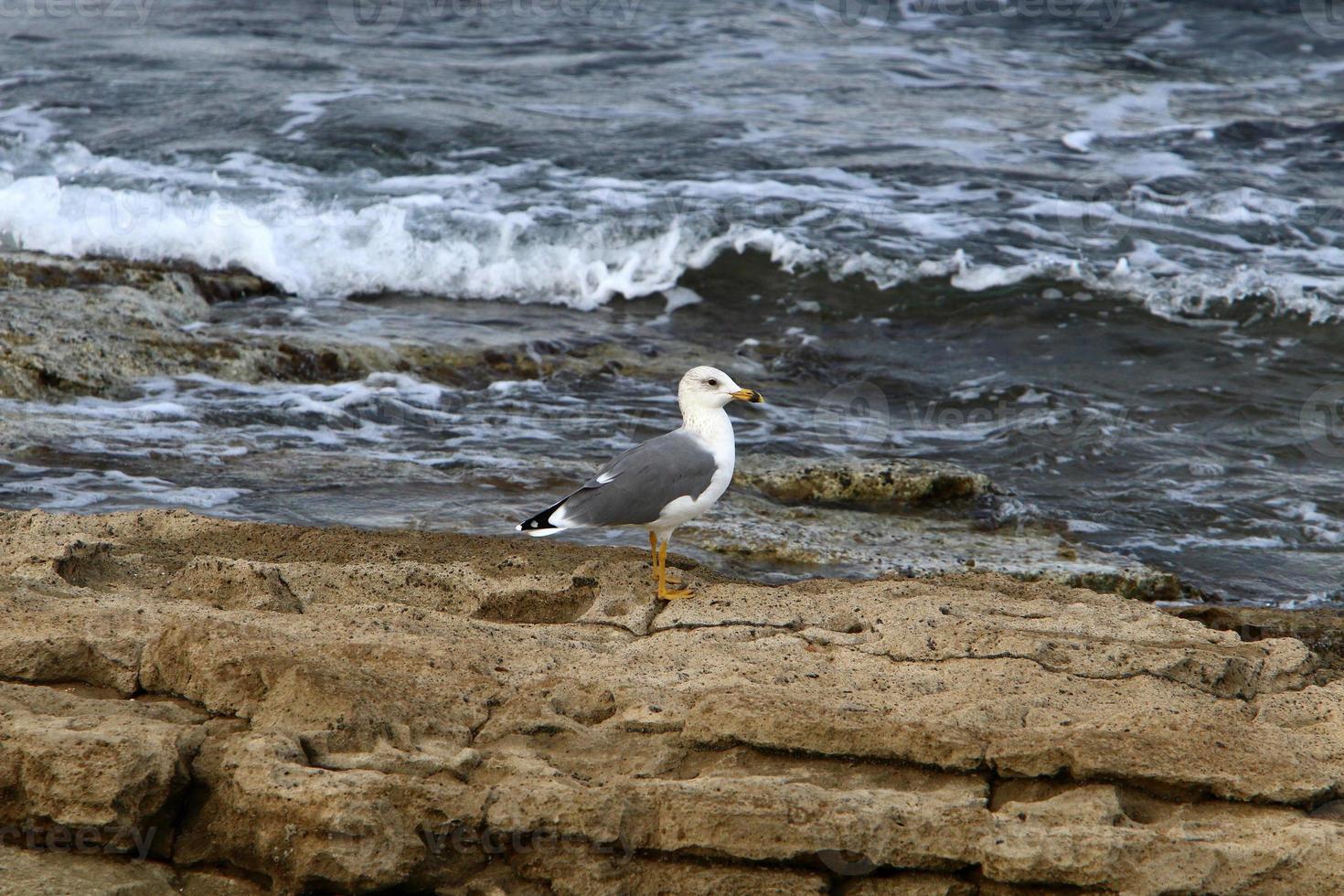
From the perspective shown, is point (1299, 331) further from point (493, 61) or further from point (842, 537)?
point (493, 61)

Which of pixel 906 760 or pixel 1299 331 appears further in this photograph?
pixel 1299 331

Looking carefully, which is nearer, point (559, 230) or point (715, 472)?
point (715, 472)

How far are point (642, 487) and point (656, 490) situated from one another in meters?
0.05

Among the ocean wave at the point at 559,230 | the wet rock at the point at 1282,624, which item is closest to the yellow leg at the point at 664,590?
the wet rock at the point at 1282,624

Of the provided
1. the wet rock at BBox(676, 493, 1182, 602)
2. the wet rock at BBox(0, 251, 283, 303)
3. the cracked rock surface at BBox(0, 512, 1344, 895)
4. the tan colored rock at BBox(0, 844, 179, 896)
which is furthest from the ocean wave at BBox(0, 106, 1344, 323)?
the tan colored rock at BBox(0, 844, 179, 896)

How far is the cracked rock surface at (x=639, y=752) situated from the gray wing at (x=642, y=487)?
633 mm

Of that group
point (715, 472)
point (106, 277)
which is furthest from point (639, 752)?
point (106, 277)

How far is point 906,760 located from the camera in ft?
10.6

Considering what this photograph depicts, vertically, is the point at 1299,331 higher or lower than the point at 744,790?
lower

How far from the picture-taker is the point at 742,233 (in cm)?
1170

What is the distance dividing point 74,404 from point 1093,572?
5.23 m

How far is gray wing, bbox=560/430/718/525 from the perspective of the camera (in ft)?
15.3

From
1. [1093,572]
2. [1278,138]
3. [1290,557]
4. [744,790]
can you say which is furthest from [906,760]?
[1278,138]

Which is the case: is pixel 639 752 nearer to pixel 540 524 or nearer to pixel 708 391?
pixel 540 524
